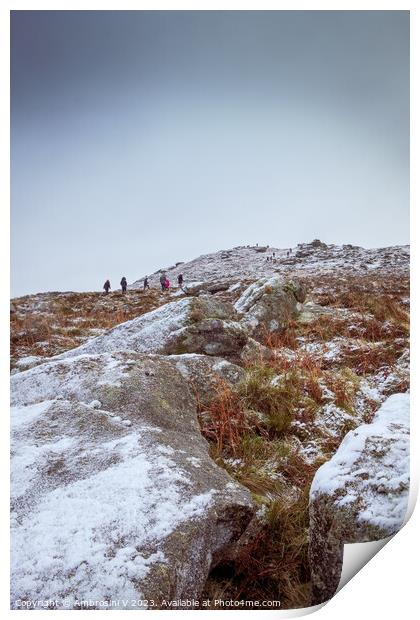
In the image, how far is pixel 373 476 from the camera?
2082 mm

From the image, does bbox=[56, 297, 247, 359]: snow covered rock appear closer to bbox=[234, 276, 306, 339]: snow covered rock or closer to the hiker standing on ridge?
the hiker standing on ridge

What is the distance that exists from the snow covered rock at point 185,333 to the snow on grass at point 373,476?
283cm

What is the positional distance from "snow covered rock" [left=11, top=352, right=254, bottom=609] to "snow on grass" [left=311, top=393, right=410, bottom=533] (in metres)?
0.46

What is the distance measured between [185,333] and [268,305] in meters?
2.53

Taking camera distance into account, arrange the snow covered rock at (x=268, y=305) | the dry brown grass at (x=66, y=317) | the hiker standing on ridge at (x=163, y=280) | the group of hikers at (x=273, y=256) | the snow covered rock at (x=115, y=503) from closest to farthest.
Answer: the snow covered rock at (x=115, y=503), the group of hikers at (x=273, y=256), the hiker standing on ridge at (x=163, y=280), the dry brown grass at (x=66, y=317), the snow covered rock at (x=268, y=305)

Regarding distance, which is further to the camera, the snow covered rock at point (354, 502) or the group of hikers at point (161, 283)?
the group of hikers at point (161, 283)

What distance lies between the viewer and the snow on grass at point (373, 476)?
6.52ft

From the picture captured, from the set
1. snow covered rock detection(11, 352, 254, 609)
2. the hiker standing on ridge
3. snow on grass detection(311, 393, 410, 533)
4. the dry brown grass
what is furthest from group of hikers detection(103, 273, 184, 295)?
snow on grass detection(311, 393, 410, 533)

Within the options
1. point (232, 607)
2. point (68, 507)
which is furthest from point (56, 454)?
point (232, 607)

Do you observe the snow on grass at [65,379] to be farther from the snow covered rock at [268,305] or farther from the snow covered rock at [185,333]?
the snow covered rock at [268,305]

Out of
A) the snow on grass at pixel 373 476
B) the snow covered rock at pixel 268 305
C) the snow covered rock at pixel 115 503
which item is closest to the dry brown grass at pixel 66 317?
the snow covered rock at pixel 268 305

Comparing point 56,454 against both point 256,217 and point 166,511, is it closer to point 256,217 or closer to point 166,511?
point 166,511

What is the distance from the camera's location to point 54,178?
364cm

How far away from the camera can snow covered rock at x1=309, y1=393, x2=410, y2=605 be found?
1.96 metres
